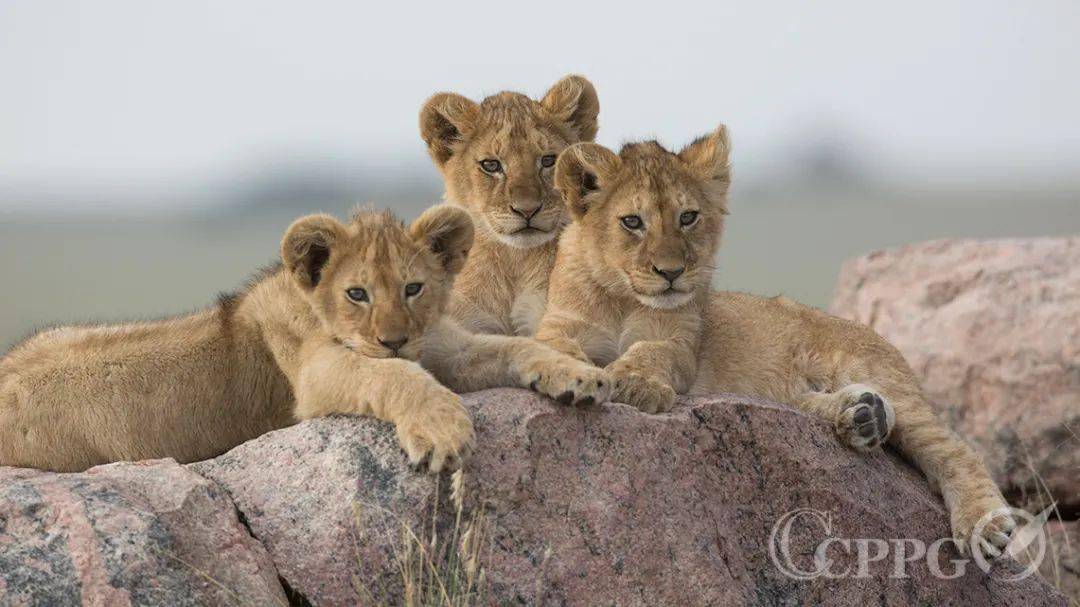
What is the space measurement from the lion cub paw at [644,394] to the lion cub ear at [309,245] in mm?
1212

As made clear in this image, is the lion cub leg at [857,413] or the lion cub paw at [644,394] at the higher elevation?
the lion cub paw at [644,394]

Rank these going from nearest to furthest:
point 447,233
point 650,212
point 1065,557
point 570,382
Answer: point 570,382, point 447,233, point 650,212, point 1065,557

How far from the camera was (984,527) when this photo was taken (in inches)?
239

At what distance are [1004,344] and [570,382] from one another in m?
5.30

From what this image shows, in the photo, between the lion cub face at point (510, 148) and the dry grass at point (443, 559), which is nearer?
the dry grass at point (443, 559)

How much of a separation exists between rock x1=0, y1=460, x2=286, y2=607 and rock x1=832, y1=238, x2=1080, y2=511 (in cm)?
598

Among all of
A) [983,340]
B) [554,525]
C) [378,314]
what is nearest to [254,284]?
[378,314]

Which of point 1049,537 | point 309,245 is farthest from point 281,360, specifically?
point 1049,537

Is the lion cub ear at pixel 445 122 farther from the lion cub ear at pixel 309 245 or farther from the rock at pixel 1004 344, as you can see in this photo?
the rock at pixel 1004 344

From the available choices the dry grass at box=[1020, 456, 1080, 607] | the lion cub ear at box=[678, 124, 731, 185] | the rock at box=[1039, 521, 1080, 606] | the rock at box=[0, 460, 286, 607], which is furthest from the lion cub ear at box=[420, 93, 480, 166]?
the rock at box=[1039, 521, 1080, 606]

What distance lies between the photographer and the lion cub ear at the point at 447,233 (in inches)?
226

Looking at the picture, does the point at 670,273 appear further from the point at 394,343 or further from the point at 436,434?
the point at 436,434

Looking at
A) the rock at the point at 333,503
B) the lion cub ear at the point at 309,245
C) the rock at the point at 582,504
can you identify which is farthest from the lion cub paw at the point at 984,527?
the lion cub ear at the point at 309,245

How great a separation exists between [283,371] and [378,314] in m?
0.71
